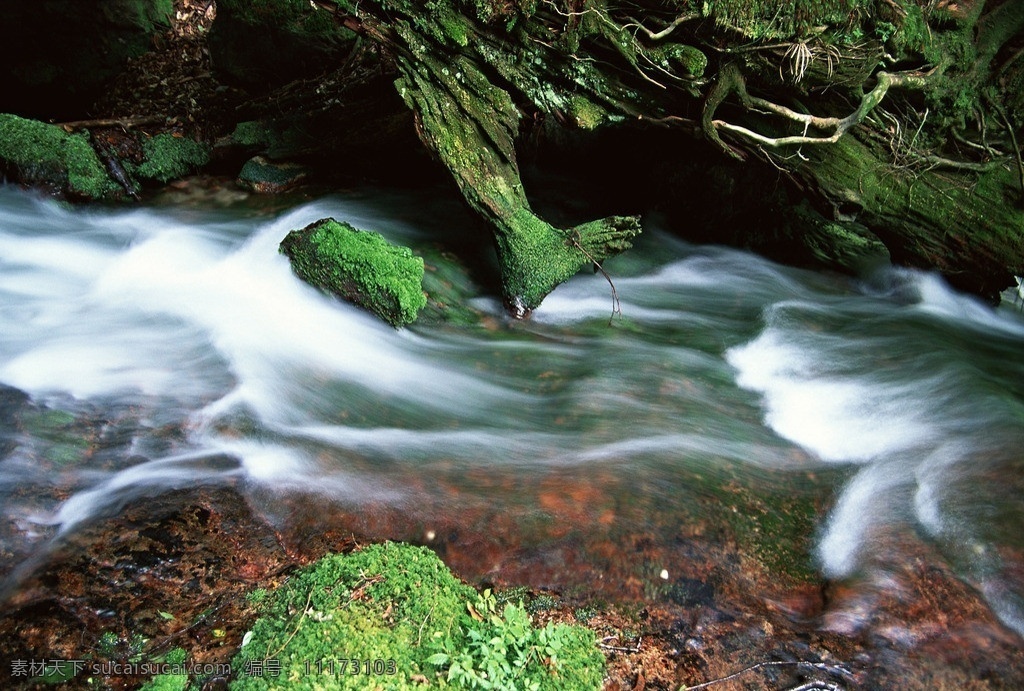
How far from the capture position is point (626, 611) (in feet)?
10.4

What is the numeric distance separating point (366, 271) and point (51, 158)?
3714 millimetres

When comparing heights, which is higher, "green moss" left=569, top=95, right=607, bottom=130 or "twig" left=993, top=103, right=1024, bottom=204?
"twig" left=993, top=103, right=1024, bottom=204

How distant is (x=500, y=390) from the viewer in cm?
495

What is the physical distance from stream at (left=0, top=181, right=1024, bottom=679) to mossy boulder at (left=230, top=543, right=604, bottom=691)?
1.20 feet

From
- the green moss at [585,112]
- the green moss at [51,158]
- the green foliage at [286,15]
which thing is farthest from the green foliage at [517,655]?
the green foliage at [286,15]

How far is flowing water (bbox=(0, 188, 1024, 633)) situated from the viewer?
373cm

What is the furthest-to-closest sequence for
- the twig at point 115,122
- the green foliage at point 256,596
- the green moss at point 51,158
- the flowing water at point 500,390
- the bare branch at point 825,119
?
the twig at point 115,122 → the green moss at point 51,158 → the bare branch at point 825,119 → the flowing water at point 500,390 → the green foliage at point 256,596

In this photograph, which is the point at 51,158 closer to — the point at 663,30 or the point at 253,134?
the point at 253,134

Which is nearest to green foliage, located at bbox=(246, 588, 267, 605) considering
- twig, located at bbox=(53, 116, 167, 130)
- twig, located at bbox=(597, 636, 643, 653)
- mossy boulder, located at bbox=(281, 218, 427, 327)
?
twig, located at bbox=(597, 636, 643, 653)

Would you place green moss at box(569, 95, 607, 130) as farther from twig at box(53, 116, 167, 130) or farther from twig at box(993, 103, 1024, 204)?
twig at box(53, 116, 167, 130)

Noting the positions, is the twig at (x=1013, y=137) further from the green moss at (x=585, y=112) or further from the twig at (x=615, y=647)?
the twig at (x=615, y=647)

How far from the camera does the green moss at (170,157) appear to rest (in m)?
7.08

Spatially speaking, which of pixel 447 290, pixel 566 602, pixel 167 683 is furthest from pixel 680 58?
pixel 167 683

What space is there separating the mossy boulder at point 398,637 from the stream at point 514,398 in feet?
1.20
